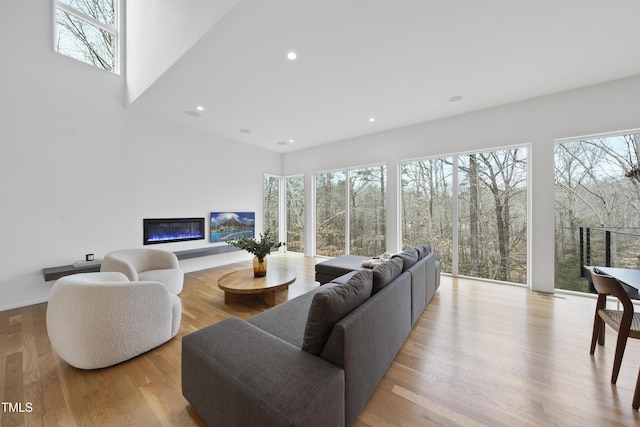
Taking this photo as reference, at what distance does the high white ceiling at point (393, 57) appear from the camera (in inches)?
80.7

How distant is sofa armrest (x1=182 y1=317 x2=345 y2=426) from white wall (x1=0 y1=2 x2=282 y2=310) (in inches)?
142

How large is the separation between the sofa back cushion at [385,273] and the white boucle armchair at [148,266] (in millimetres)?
2775

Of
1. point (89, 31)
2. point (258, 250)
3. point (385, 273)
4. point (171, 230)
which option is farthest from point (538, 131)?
point (89, 31)

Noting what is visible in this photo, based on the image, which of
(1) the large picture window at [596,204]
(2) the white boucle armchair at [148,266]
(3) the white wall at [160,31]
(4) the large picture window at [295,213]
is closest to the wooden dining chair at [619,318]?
(1) the large picture window at [596,204]

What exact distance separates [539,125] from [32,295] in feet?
25.8

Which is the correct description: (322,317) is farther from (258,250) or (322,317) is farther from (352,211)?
(352,211)

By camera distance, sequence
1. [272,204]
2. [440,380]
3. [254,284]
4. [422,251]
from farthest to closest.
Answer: [272,204] < [422,251] < [254,284] < [440,380]

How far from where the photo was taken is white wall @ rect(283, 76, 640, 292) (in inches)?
123

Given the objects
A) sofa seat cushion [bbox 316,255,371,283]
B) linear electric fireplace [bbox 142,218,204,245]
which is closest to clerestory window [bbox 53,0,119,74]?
linear electric fireplace [bbox 142,218,204,245]

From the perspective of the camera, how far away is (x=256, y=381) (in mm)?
1075

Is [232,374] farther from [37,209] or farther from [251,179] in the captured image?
[251,179]

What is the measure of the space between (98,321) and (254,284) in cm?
148

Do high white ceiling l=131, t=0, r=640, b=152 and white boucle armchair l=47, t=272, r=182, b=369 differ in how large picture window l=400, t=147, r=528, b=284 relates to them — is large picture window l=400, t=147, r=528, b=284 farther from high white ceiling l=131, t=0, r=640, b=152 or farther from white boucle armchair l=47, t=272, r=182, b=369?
white boucle armchair l=47, t=272, r=182, b=369

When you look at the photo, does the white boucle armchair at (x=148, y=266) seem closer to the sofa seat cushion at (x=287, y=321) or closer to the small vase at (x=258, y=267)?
the small vase at (x=258, y=267)
